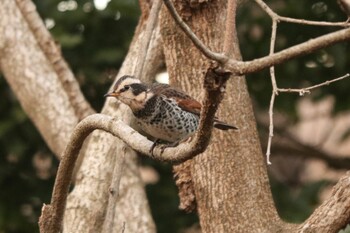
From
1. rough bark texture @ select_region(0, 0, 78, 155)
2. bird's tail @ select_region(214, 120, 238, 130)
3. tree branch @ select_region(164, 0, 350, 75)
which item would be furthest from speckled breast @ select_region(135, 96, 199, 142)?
rough bark texture @ select_region(0, 0, 78, 155)

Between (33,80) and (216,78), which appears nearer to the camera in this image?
(216,78)

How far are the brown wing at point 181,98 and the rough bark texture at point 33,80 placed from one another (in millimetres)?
1914

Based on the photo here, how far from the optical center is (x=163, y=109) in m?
4.87

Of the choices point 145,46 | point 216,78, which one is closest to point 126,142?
point 216,78

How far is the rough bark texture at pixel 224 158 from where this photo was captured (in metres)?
5.14

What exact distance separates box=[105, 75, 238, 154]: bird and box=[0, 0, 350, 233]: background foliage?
101 inches

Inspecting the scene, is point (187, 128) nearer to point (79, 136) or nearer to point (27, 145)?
point (79, 136)

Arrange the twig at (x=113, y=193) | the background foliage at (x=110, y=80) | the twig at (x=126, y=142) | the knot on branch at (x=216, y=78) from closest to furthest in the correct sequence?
the knot on branch at (x=216, y=78)
the twig at (x=126, y=142)
the twig at (x=113, y=193)
the background foliage at (x=110, y=80)

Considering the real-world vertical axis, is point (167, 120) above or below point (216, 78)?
below

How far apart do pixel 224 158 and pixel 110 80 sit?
2.84 metres

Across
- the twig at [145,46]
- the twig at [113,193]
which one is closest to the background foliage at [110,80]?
the twig at [145,46]

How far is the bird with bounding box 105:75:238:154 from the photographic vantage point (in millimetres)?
4805

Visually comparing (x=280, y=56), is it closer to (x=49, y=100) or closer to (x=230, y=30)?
(x=230, y=30)

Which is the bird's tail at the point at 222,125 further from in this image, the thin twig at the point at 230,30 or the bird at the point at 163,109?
the thin twig at the point at 230,30
